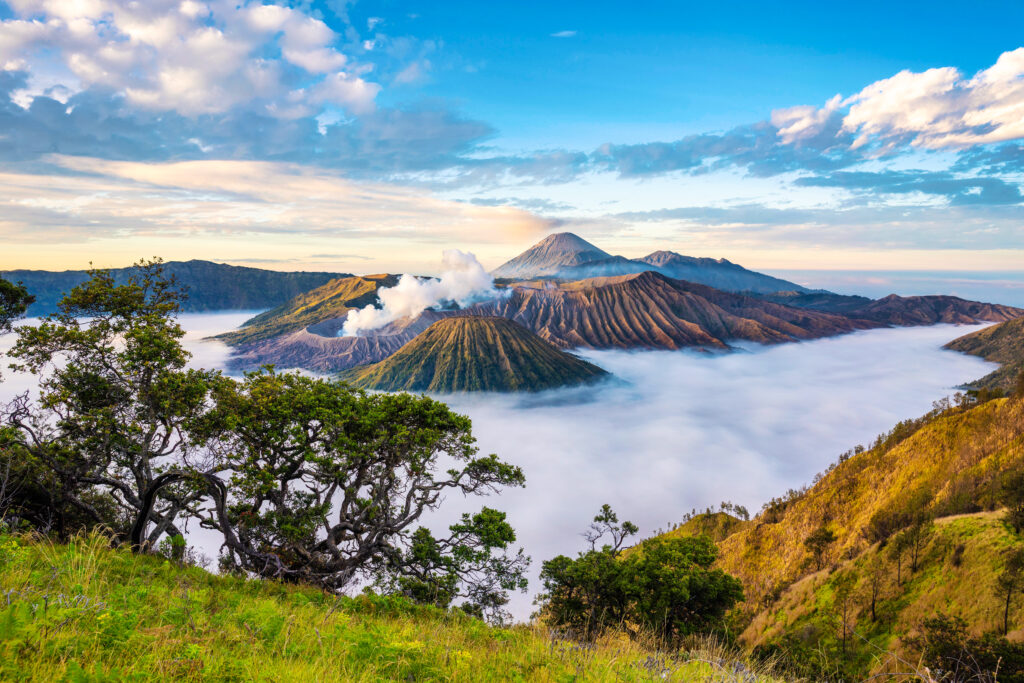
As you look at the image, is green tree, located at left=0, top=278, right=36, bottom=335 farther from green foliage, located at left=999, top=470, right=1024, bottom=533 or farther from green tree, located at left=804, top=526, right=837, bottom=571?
green tree, located at left=804, top=526, right=837, bottom=571

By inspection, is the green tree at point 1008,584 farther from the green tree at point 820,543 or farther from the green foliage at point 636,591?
the green tree at point 820,543

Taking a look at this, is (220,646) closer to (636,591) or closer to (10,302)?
(10,302)

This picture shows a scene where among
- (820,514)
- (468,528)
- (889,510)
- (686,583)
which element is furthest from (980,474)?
(468,528)

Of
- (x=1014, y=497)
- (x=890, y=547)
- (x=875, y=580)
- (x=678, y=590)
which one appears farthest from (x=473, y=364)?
(x=678, y=590)

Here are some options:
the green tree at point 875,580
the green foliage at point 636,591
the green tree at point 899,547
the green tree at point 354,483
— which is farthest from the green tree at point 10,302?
the green tree at point 899,547

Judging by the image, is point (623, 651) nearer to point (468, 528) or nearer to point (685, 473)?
point (468, 528)

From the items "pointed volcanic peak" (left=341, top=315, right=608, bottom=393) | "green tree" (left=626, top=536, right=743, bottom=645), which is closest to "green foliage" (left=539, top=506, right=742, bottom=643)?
"green tree" (left=626, top=536, right=743, bottom=645)
